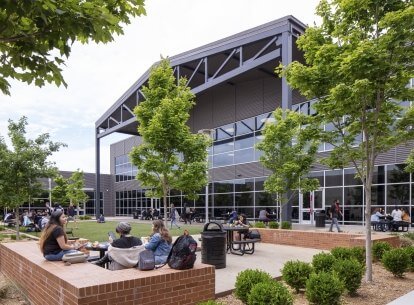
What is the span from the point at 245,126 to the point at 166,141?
17573mm

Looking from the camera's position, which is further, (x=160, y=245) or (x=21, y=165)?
(x=21, y=165)

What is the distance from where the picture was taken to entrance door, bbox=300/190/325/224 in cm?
2525

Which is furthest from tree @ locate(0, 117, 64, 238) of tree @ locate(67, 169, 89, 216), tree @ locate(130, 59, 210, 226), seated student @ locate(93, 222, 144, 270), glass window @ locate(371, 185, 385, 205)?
tree @ locate(67, 169, 89, 216)

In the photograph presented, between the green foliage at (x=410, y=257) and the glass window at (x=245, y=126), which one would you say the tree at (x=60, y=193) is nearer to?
the glass window at (x=245, y=126)

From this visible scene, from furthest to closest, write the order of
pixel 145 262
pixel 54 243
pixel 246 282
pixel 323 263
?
pixel 323 263 < pixel 54 243 < pixel 246 282 < pixel 145 262

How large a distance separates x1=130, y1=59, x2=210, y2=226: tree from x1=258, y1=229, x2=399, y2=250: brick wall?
3.50 meters

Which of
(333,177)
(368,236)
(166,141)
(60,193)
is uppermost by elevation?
(166,141)

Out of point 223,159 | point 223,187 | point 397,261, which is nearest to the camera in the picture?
point 397,261

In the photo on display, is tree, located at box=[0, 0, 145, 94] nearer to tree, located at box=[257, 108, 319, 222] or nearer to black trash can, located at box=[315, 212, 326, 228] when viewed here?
tree, located at box=[257, 108, 319, 222]

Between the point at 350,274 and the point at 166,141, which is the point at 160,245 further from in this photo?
the point at 166,141

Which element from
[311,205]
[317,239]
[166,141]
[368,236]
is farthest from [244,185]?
[368,236]

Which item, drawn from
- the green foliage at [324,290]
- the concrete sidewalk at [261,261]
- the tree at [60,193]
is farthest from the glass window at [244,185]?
the green foliage at [324,290]

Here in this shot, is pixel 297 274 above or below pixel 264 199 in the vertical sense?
above

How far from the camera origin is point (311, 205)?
2542 centimetres
